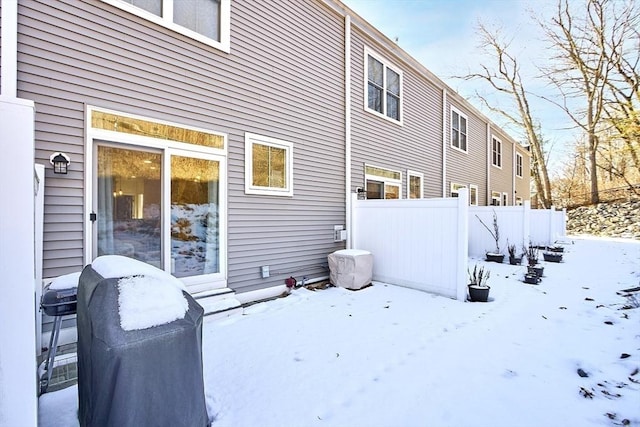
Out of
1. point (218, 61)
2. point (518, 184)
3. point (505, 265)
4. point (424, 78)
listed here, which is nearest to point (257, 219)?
point (218, 61)

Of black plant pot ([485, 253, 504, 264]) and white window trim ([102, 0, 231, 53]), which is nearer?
white window trim ([102, 0, 231, 53])

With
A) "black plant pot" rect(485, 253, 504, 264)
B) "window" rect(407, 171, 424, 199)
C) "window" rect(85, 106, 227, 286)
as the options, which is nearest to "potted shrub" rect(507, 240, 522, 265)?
"black plant pot" rect(485, 253, 504, 264)

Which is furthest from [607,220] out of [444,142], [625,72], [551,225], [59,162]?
[59,162]

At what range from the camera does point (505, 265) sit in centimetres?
734

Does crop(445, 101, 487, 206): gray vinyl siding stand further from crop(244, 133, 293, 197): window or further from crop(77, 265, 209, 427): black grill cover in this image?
crop(77, 265, 209, 427): black grill cover

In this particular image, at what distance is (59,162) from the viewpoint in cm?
300

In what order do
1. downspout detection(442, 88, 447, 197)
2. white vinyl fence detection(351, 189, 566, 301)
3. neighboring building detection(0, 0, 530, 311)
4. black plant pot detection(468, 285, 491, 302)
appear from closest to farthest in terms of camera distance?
neighboring building detection(0, 0, 530, 311), black plant pot detection(468, 285, 491, 302), white vinyl fence detection(351, 189, 566, 301), downspout detection(442, 88, 447, 197)

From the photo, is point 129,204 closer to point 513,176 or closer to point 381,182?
point 381,182

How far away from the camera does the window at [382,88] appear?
7039 millimetres

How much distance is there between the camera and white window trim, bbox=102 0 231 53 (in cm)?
347

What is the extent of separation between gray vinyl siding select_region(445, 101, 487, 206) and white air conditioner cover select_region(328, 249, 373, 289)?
6.02m

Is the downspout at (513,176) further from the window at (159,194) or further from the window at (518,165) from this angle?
the window at (159,194)

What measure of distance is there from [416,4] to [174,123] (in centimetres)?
842

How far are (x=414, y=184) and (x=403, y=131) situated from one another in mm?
1497
